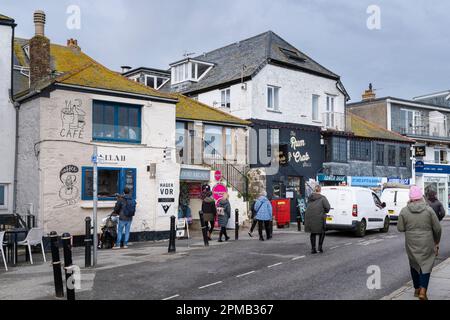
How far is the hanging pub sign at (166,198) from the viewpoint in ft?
57.7

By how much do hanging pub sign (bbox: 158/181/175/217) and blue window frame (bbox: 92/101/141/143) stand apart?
1.88m

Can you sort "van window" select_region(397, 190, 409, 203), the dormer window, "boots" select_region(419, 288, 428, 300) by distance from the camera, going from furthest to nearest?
the dormer window → "van window" select_region(397, 190, 409, 203) → "boots" select_region(419, 288, 428, 300)

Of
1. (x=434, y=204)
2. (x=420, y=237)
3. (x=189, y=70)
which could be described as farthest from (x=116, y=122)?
(x=189, y=70)

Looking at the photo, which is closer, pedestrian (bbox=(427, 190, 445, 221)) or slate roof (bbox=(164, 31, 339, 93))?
pedestrian (bbox=(427, 190, 445, 221))

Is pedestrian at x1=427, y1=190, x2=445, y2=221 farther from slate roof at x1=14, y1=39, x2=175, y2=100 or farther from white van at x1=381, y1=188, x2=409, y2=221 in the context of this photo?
white van at x1=381, y1=188, x2=409, y2=221

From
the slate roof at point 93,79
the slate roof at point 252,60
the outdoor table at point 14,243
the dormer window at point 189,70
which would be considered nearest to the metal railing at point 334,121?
the slate roof at point 252,60

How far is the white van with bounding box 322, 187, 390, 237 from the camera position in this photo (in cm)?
1798

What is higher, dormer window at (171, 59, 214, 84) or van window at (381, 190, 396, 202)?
dormer window at (171, 59, 214, 84)

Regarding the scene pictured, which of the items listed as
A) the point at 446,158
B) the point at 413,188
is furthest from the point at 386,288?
the point at 446,158

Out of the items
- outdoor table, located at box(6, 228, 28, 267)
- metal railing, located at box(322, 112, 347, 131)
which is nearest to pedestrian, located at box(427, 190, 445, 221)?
outdoor table, located at box(6, 228, 28, 267)

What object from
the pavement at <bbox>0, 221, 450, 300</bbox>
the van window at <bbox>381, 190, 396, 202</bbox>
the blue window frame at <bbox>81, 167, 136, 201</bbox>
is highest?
the blue window frame at <bbox>81, 167, 136, 201</bbox>
